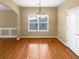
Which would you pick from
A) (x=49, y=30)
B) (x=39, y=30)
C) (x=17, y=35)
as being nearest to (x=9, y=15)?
(x=17, y=35)

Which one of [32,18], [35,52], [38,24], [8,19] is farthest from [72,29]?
[8,19]

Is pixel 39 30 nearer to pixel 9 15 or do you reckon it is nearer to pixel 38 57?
pixel 9 15

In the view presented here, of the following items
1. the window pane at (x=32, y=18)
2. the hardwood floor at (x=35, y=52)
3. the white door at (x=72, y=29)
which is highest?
the window pane at (x=32, y=18)

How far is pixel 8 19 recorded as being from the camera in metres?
9.79

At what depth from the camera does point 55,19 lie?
32.5 feet

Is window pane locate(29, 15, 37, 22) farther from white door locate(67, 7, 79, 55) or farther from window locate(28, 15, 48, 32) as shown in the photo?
white door locate(67, 7, 79, 55)

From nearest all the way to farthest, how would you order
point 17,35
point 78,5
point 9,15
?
point 78,5 → point 17,35 → point 9,15

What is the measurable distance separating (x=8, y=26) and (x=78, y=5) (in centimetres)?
644

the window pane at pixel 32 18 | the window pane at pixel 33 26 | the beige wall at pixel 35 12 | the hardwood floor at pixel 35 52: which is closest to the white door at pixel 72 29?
the hardwood floor at pixel 35 52

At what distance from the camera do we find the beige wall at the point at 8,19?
383 inches

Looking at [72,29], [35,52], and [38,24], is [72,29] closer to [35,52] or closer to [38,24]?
[35,52]

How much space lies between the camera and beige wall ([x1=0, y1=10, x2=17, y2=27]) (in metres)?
9.73

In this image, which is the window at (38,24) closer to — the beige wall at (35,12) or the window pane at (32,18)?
the window pane at (32,18)

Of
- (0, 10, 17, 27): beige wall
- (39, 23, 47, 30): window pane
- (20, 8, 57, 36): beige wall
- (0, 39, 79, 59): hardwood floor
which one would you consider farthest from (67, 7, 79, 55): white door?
(0, 10, 17, 27): beige wall
